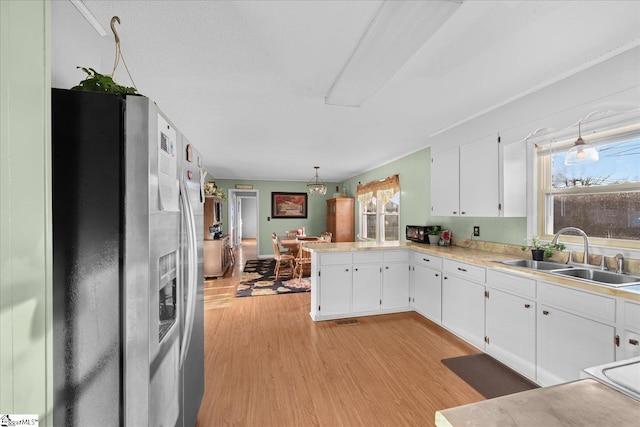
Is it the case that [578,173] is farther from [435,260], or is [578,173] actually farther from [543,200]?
[435,260]

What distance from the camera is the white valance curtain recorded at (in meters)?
5.15

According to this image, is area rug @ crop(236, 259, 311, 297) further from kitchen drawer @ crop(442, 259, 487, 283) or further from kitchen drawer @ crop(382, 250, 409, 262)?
kitchen drawer @ crop(442, 259, 487, 283)

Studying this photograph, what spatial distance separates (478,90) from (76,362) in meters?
3.05

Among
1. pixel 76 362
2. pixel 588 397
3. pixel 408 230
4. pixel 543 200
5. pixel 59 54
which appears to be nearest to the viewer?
pixel 588 397

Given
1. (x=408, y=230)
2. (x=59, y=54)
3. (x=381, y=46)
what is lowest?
(x=408, y=230)

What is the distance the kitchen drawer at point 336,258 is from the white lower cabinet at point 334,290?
0.05 m

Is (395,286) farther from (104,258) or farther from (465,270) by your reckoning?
(104,258)

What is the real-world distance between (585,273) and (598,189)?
2.43 feet

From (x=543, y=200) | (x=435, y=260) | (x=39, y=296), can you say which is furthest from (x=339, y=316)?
(x=39, y=296)

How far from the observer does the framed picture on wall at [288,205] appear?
8.28 metres

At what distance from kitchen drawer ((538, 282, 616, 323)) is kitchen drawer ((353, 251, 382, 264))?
1772 millimetres

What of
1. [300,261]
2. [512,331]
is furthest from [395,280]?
[300,261]

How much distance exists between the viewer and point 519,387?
2.12m

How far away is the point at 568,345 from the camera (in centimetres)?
187
